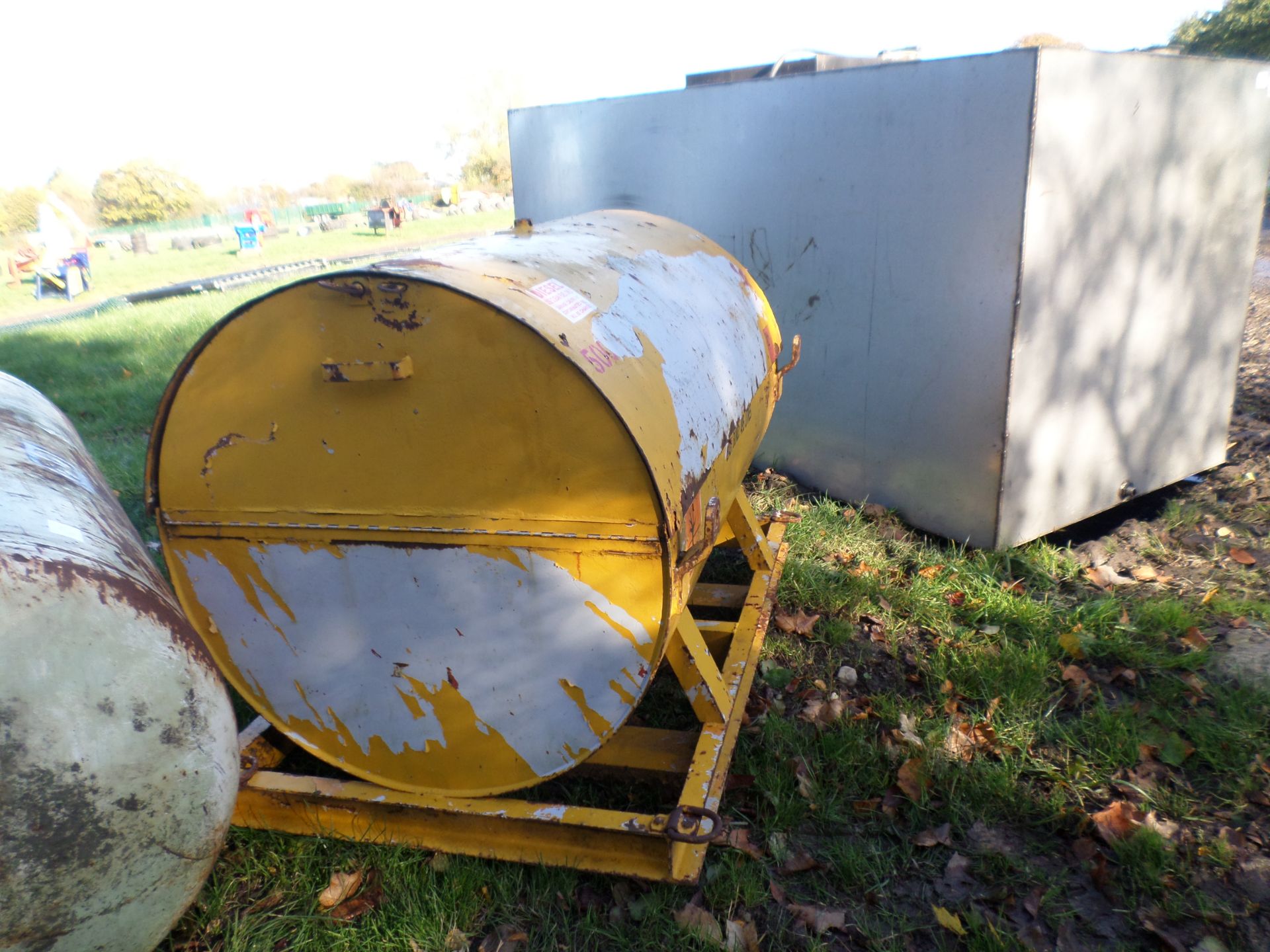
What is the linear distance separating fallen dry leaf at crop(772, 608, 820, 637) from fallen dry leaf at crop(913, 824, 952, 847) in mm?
1018

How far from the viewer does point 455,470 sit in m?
1.99

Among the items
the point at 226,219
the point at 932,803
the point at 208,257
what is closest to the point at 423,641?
the point at 932,803

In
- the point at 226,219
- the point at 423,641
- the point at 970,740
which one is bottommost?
the point at 970,740

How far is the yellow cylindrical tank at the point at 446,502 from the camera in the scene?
1879 millimetres

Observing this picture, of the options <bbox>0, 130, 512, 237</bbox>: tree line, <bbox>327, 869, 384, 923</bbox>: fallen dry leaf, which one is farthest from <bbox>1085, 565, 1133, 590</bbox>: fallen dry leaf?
<bbox>0, 130, 512, 237</bbox>: tree line

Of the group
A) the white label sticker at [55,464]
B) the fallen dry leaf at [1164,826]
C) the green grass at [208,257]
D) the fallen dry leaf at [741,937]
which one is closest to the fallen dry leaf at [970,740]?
the fallen dry leaf at [1164,826]

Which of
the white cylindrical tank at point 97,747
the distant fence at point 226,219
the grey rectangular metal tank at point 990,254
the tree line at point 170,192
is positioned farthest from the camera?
the tree line at point 170,192

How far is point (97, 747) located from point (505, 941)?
44.3 inches

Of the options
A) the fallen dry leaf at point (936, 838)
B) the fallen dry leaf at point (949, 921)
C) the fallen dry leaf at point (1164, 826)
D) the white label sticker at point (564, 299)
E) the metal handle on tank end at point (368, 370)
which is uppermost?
the white label sticker at point (564, 299)

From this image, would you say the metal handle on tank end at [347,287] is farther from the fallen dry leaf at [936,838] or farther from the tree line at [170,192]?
the tree line at [170,192]

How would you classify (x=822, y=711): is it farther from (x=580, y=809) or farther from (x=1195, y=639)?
(x=1195, y=639)

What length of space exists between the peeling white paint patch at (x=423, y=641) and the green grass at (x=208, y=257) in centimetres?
1554

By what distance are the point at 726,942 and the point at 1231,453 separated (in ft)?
15.5

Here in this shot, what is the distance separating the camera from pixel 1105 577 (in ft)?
12.1
